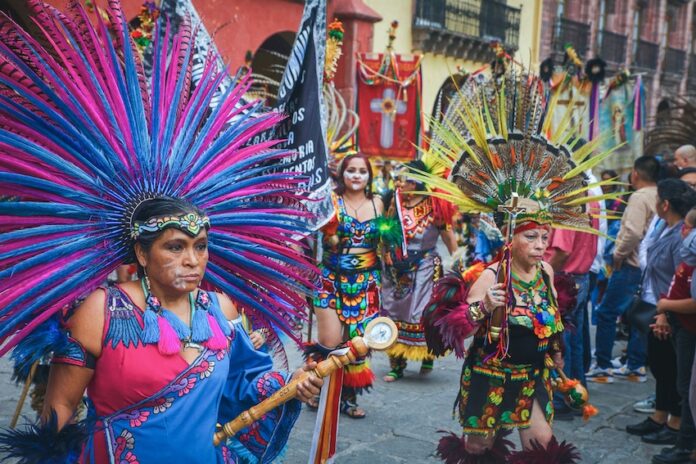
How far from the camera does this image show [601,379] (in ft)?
24.1

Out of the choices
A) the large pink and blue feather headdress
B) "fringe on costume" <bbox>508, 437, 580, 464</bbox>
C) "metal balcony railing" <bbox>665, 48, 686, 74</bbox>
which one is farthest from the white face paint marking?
"metal balcony railing" <bbox>665, 48, 686, 74</bbox>

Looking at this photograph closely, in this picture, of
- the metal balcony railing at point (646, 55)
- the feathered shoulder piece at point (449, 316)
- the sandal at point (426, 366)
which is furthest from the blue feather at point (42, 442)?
the metal balcony railing at point (646, 55)

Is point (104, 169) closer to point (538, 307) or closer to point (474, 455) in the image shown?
point (538, 307)

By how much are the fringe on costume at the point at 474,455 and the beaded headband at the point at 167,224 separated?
87.3 inches

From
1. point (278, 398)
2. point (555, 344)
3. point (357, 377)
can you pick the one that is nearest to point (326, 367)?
point (278, 398)

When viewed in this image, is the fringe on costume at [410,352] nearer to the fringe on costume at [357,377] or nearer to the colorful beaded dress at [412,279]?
the colorful beaded dress at [412,279]

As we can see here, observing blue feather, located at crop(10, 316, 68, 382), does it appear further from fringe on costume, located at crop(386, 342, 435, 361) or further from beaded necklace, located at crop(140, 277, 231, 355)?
fringe on costume, located at crop(386, 342, 435, 361)

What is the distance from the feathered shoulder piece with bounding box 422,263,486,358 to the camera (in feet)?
13.7

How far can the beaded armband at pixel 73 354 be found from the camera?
2.56 m

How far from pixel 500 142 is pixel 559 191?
1.36 feet

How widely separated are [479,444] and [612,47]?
29.1 meters

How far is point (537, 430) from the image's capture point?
423 centimetres

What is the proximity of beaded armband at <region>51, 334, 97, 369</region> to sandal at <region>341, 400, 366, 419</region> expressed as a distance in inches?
142

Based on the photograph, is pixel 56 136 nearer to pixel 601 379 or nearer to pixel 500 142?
pixel 500 142
